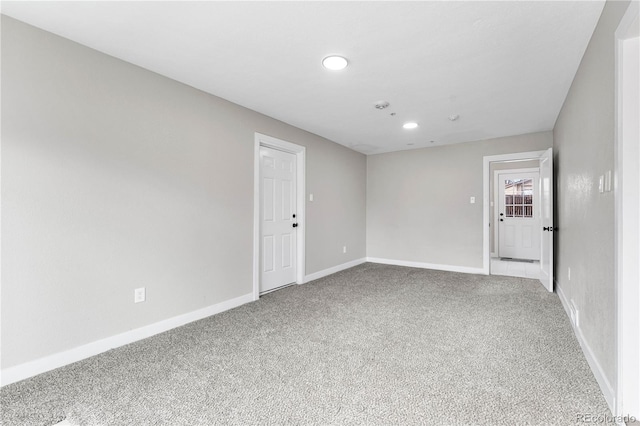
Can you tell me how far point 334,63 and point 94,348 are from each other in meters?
2.88

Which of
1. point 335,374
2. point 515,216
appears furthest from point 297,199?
point 515,216

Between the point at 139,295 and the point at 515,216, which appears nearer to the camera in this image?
the point at 139,295

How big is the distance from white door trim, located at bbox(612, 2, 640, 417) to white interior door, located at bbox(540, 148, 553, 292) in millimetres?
2729

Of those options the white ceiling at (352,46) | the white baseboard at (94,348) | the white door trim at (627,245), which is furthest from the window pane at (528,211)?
the white baseboard at (94,348)

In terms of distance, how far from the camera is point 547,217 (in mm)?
3967

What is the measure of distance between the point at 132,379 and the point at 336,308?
6.42ft

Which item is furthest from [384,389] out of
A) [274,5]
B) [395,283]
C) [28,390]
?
[395,283]

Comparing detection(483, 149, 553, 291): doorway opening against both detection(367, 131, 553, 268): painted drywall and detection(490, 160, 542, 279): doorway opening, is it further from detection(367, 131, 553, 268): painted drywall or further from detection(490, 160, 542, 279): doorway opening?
detection(367, 131, 553, 268): painted drywall

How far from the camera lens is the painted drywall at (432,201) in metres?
5.04

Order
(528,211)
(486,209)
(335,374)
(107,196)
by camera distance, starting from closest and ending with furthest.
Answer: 1. (335,374)
2. (107,196)
3. (486,209)
4. (528,211)

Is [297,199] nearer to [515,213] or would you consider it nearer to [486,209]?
[486,209]

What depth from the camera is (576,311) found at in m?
2.58

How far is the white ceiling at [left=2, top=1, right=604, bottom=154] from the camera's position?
1.83 meters

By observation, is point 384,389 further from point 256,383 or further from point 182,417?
point 182,417
